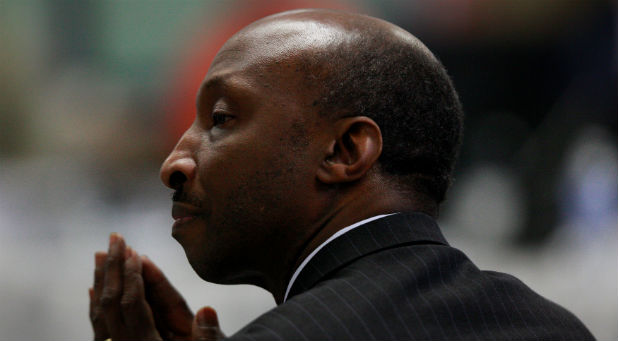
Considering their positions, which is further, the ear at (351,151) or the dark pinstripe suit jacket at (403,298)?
the ear at (351,151)

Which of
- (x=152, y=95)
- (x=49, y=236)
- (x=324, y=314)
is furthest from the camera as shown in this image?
(x=152, y=95)

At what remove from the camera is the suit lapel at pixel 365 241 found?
174 centimetres

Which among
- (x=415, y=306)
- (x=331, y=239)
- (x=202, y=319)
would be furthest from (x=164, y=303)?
(x=415, y=306)

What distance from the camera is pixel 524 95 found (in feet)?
16.1

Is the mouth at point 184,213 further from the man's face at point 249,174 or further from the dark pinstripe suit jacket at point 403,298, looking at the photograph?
the dark pinstripe suit jacket at point 403,298

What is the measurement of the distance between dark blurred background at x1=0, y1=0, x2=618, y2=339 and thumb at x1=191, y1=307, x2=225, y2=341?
9.18 ft

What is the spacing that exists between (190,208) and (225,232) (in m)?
0.12

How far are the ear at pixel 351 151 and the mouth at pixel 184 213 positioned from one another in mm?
336

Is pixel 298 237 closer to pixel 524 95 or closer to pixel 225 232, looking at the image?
pixel 225 232

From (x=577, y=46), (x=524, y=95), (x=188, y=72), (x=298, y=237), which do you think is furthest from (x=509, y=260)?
(x=298, y=237)

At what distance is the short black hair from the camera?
1.91m

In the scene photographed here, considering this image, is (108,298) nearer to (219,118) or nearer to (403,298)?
(219,118)

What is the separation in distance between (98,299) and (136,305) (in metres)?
0.14

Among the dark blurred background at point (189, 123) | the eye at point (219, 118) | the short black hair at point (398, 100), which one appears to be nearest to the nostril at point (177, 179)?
the eye at point (219, 118)
